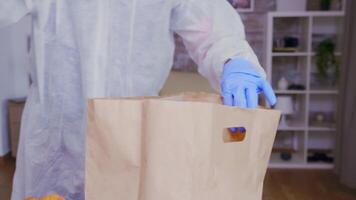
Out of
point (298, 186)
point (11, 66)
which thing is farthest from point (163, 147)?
point (11, 66)

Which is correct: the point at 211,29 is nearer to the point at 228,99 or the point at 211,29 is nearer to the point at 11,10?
the point at 228,99

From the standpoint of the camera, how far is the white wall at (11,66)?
333 cm

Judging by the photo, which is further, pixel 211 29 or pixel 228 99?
pixel 211 29

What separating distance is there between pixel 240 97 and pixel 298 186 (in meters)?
2.27

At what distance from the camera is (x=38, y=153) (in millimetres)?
1001

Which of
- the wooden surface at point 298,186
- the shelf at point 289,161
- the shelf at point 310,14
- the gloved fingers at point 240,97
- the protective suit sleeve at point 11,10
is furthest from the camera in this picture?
the shelf at point 289,161

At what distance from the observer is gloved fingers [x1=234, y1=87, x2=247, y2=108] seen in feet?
2.66

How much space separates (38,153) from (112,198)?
0.37 metres

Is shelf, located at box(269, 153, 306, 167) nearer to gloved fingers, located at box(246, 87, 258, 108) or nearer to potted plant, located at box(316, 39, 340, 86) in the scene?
potted plant, located at box(316, 39, 340, 86)

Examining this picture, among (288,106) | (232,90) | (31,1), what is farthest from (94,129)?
(288,106)

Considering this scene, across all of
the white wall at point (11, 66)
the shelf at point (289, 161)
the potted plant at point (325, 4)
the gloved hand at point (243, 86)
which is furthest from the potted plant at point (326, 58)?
the gloved hand at point (243, 86)

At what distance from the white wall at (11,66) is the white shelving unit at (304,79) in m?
1.95

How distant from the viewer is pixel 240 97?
0.82 metres

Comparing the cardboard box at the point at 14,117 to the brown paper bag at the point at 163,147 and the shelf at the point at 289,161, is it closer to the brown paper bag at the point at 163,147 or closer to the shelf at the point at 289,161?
the shelf at the point at 289,161
